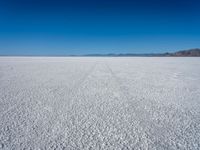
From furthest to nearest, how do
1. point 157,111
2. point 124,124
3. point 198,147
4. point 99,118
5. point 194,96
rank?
point 194,96 → point 157,111 → point 99,118 → point 124,124 → point 198,147

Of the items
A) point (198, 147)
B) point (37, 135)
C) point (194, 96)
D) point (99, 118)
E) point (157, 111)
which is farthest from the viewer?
point (194, 96)

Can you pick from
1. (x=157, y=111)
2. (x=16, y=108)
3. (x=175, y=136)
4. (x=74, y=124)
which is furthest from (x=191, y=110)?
(x=16, y=108)

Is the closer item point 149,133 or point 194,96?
point 149,133

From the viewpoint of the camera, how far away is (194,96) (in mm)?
3609

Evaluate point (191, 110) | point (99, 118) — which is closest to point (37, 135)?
point (99, 118)

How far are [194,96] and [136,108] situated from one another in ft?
5.54

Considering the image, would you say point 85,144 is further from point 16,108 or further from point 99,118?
point 16,108

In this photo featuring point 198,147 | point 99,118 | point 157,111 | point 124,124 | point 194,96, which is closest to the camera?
point 198,147

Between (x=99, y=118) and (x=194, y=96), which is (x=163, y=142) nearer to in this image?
(x=99, y=118)

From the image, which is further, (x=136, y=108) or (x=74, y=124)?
(x=136, y=108)

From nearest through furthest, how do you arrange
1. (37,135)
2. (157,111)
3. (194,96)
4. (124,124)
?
(37,135)
(124,124)
(157,111)
(194,96)

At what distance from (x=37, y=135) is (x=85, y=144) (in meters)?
0.56

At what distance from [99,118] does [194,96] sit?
7.97ft

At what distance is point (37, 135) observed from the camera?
1.82m
